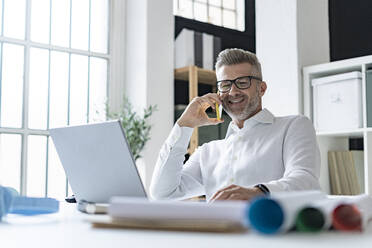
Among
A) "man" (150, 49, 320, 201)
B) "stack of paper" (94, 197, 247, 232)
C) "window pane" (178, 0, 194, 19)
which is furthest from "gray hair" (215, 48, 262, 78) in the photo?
"window pane" (178, 0, 194, 19)

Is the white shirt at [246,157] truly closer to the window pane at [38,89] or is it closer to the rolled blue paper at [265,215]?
the rolled blue paper at [265,215]

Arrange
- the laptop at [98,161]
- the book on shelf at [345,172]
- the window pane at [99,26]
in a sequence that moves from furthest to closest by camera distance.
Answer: the window pane at [99,26] → the book on shelf at [345,172] → the laptop at [98,161]

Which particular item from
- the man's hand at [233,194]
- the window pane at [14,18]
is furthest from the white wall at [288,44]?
the man's hand at [233,194]

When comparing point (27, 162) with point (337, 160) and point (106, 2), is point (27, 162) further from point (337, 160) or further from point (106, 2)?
point (337, 160)

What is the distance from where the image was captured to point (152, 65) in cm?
420

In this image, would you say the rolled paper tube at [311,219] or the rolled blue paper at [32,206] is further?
the rolled blue paper at [32,206]

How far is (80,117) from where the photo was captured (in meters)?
Answer: 4.20

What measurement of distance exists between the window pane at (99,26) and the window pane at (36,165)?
2.87 ft

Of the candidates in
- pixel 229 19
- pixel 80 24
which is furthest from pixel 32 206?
pixel 229 19

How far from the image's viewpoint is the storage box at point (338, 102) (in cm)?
330

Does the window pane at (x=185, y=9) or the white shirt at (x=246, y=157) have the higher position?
the window pane at (x=185, y=9)

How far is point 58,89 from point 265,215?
344cm

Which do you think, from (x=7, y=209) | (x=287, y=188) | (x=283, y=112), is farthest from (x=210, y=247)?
(x=283, y=112)

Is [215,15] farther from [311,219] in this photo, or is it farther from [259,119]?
[311,219]
